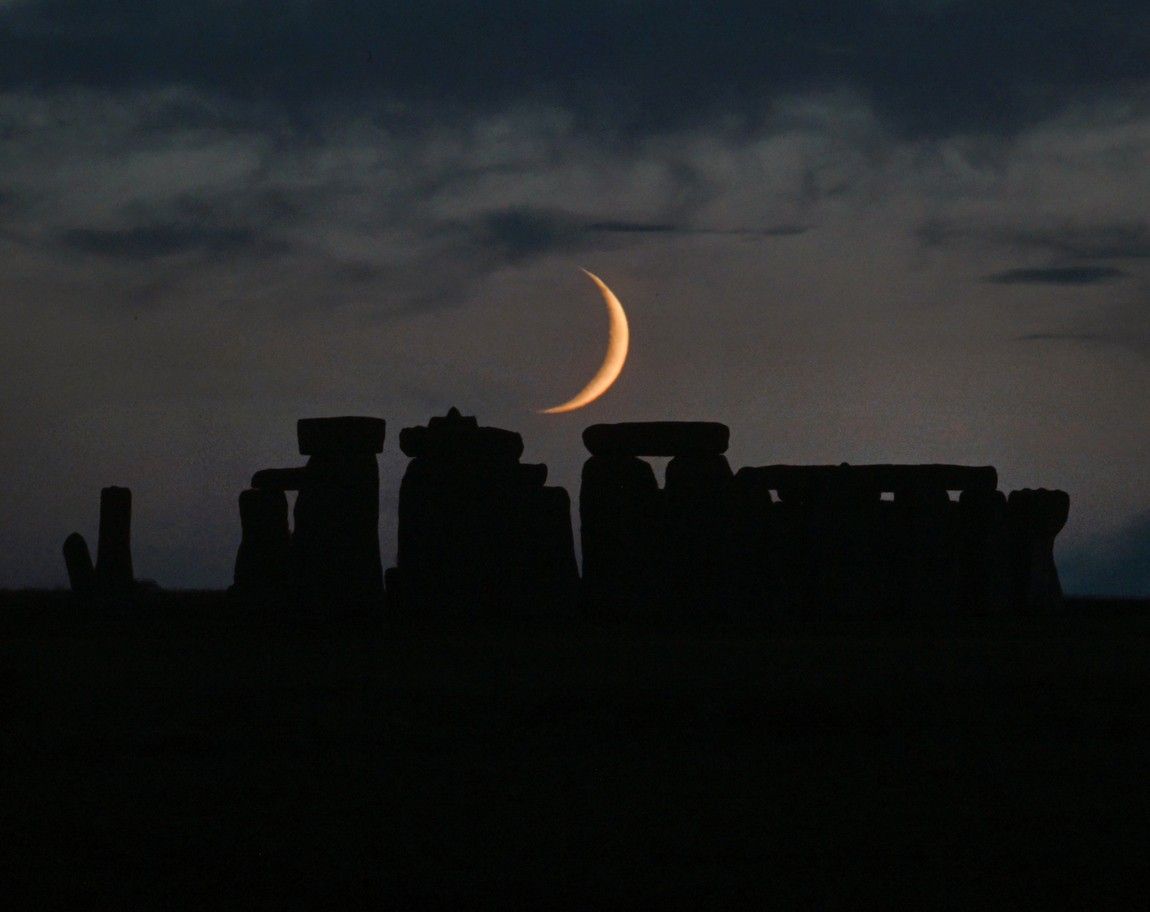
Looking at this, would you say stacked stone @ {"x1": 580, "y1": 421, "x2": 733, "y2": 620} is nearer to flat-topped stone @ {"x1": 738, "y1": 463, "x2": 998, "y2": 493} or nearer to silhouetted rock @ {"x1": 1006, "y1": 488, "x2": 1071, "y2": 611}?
flat-topped stone @ {"x1": 738, "y1": 463, "x2": 998, "y2": 493}

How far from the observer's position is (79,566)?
28875 mm

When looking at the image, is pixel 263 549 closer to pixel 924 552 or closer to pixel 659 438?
pixel 659 438

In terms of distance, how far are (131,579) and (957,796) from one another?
22473 mm

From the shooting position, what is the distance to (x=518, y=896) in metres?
6.29

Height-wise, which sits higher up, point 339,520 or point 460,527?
point 339,520

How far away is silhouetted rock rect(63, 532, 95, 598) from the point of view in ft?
94.7

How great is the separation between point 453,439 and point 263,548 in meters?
5.21

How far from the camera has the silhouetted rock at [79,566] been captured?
94.7 ft

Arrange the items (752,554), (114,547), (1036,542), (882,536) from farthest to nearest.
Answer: (114,547), (1036,542), (882,536), (752,554)

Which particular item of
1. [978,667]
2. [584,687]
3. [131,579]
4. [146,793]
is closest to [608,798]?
[146,793]

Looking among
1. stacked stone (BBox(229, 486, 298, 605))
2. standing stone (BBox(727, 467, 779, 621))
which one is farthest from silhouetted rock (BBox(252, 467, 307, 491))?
standing stone (BBox(727, 467, 779, 621))

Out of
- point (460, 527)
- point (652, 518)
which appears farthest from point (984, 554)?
point (460, 527)

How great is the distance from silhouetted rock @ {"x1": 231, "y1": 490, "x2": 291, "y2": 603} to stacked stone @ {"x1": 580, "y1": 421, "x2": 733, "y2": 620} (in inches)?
216

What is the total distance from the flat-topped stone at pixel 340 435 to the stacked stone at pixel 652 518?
277cm
